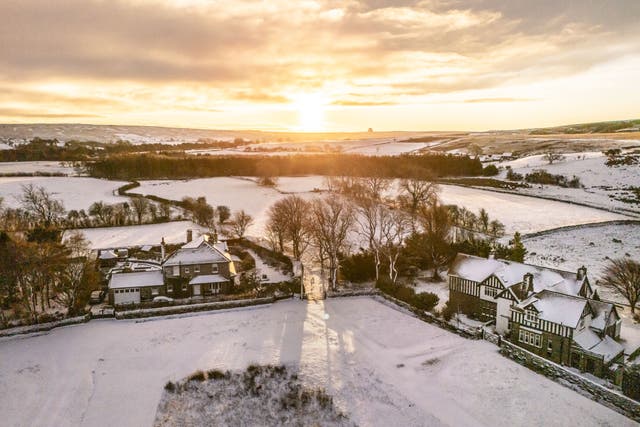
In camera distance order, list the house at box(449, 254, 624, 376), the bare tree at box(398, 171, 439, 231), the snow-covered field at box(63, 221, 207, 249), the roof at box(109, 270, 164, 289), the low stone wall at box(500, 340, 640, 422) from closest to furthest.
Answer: the low stone wall at box(500, 340, 640, 422)
the house at box(449, 254, 624, 376)
the roof at box(109, 270, 164, 289)
the snow-covered field at box(63, 221, 207, 249)
the bare tree at box(398, 171, 439, 231)

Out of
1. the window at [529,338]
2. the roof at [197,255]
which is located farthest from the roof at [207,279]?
the window at [529,338]

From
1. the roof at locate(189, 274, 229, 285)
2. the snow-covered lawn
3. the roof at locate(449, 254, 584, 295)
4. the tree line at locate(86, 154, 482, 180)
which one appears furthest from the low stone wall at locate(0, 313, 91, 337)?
the tree line at locate(86, 154, 482, 180)

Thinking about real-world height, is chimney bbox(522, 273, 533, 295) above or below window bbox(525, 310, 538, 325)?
above

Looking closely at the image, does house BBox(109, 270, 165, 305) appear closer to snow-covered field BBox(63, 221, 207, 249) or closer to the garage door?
the garage door

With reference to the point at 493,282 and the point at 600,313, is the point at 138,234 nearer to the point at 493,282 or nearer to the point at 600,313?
the point at 493,282

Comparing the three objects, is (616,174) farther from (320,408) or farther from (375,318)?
(320,408)

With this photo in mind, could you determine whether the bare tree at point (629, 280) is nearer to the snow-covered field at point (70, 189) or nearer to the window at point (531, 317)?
the window at point (531, 317)

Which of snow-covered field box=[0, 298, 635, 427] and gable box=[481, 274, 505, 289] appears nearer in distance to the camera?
snow-covered field box=[0, 298, 635, 427]

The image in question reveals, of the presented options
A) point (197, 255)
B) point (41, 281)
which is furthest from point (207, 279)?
point (41, 281)
